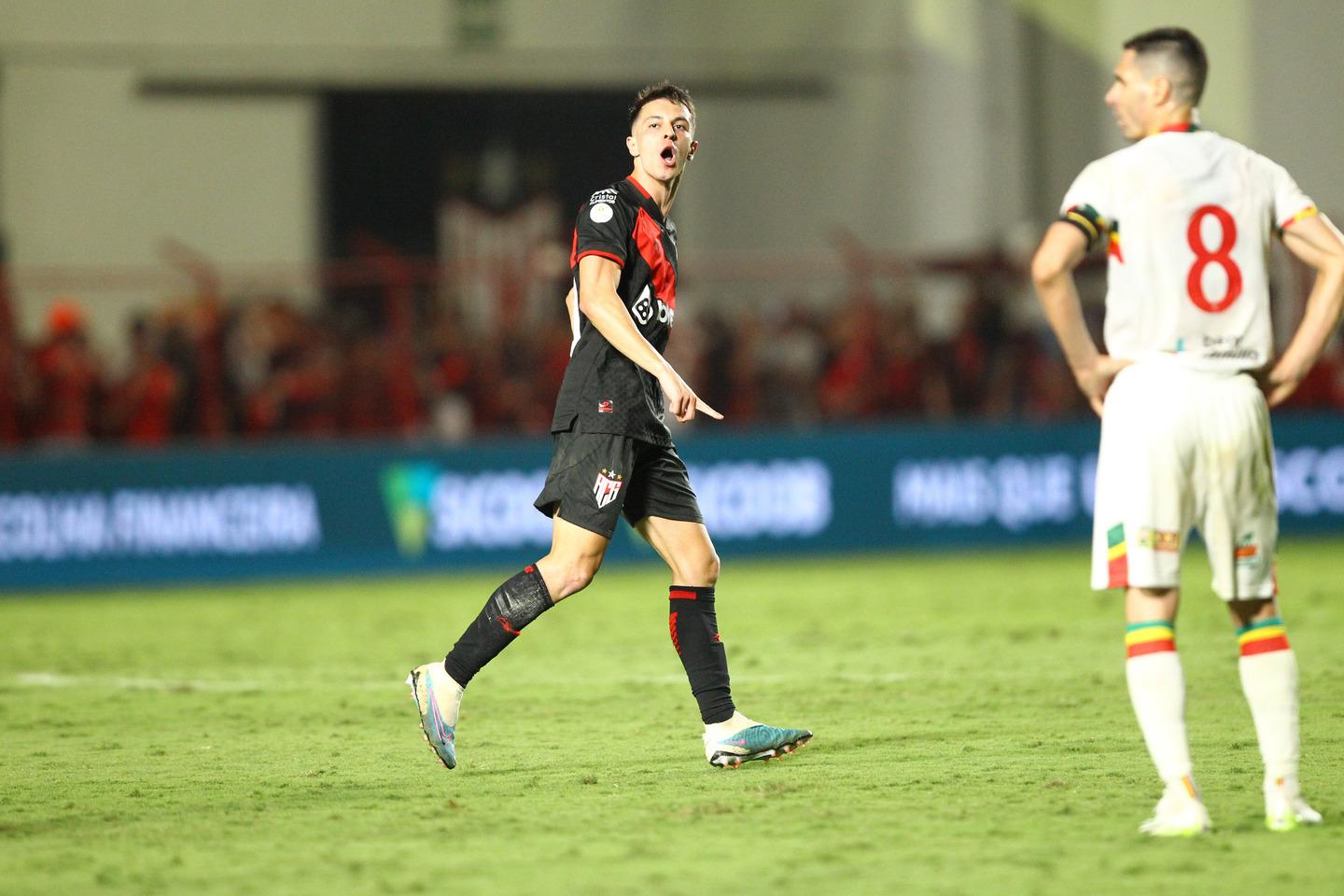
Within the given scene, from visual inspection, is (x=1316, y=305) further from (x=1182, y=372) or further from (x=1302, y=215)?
(x=1182, y=372)

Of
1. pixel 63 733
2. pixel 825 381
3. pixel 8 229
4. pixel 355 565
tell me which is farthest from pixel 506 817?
pixel 8 229

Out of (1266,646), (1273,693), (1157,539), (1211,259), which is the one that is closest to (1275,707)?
(1273,693)

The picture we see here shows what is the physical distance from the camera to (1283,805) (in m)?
4.98

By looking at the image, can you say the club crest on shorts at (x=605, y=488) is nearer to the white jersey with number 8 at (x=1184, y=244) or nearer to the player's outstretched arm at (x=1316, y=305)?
the white jersey with number 8 at (x=1184, y=244)

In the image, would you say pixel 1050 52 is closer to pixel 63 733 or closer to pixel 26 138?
pixel 26 138

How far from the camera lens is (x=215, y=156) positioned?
23.8 m

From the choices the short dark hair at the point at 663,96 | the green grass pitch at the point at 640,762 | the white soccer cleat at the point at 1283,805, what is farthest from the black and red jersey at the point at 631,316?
the white soccer cleat at the point at 1283,805

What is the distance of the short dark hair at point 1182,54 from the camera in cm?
502

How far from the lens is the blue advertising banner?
14922mm

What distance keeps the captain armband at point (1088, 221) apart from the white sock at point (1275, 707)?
4.00ft

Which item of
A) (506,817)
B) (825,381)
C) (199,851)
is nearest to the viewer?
(199,851)

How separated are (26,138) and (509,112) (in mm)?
6206

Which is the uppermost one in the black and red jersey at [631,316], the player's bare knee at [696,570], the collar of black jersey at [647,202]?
the collar of black jersey at [647,202]

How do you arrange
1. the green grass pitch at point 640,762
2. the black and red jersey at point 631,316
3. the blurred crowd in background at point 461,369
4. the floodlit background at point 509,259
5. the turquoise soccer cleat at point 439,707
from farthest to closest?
the blurred crowd in background at point 461,369 < the floodlit background at point 509,259 < the black and red jersey at point 631,316 < the turquoise soccer cleat at point 439,707 < the green grass pitch at point 640,762
